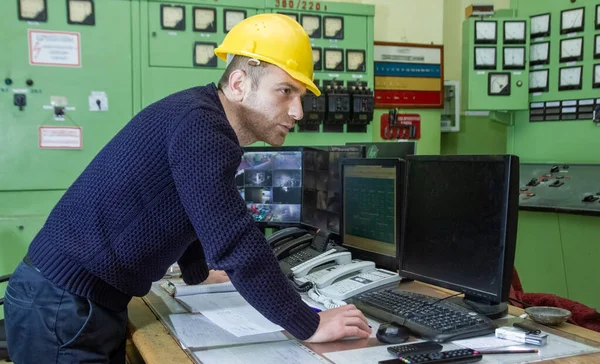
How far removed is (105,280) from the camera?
4.17 feet

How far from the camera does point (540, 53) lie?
414 centimetres

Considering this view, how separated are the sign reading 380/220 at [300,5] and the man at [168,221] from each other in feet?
8.07

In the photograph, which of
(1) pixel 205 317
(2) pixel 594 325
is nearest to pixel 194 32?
(1) pixel 205 317

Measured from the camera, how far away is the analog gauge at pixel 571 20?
3809 millimetres

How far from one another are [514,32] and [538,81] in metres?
0.40

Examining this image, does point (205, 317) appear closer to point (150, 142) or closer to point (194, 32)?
point (150, 142)

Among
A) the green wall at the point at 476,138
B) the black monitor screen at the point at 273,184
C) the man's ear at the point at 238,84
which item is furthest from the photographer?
the green wall at the point at 476,138

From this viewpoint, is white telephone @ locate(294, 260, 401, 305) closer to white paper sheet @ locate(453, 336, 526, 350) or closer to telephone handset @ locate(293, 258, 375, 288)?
telephone handset @ locate(293, 258, 375, 288)

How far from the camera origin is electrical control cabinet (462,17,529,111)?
4156mm

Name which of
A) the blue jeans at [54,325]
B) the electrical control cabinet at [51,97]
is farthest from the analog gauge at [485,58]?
the blue jeans at [54,325]

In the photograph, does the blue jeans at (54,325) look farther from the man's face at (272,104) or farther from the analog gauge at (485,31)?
the analog gauge at (485,31)

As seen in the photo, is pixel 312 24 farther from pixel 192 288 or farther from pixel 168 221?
pixel 168 221

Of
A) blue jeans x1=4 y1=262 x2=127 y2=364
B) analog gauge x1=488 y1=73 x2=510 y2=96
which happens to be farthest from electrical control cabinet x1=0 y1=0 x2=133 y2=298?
analog gauge x1=488 y1=73 x2=510 y2=96

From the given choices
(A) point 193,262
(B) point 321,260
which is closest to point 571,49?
(B) point 321,260
